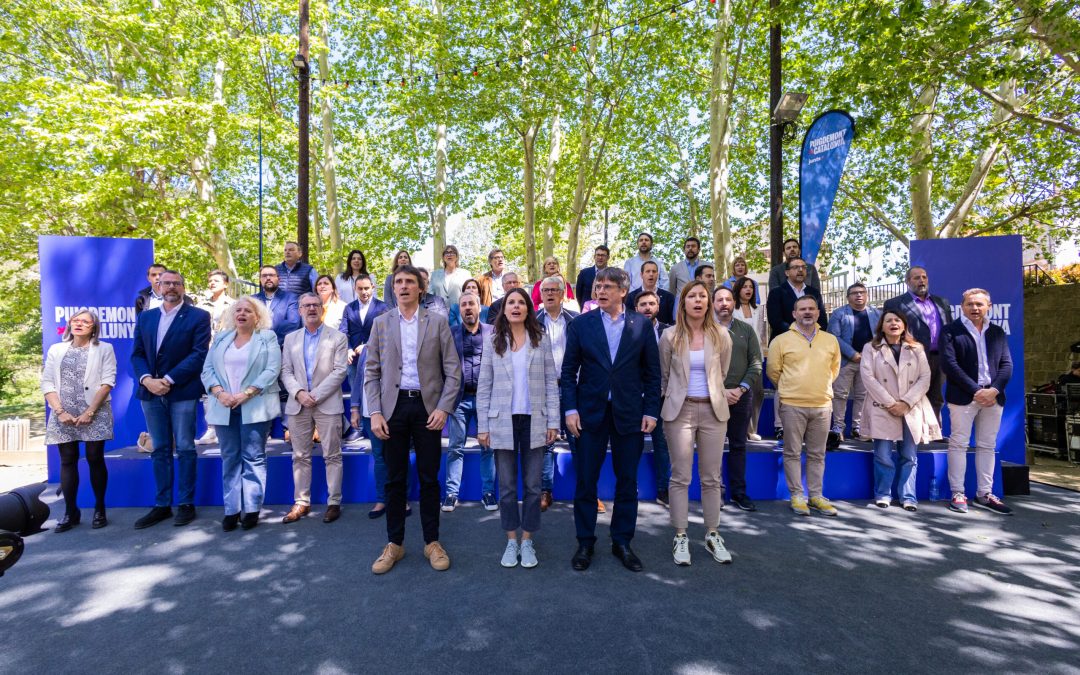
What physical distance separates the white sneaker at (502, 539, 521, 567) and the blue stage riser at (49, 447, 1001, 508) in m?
1.56

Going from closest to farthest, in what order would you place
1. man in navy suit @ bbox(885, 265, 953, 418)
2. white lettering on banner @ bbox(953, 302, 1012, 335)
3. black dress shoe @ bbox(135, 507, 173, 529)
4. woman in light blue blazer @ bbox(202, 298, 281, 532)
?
woman in light blue blazer @ bbox(202, 298, 281, 532)
black dress shoe @ bbox(135, 507, 173, 529)
man in navy suit @ bbox(885, 265, 953, 418)
white lettering on banner @ bbox(953, 302, 1012, 335)

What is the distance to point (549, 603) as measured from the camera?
3.20 meters

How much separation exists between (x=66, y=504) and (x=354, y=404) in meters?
2.49

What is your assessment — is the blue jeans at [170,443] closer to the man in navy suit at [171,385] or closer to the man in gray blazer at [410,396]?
the man in navy suit at [171,385]

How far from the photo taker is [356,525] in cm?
460

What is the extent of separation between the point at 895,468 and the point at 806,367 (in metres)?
1.51

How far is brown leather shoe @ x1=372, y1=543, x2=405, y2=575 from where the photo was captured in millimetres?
3623

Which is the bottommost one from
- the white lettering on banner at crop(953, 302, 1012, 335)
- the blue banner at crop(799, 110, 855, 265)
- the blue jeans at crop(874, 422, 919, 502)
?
the blue jeans at crop(874, 422, 919, 502)

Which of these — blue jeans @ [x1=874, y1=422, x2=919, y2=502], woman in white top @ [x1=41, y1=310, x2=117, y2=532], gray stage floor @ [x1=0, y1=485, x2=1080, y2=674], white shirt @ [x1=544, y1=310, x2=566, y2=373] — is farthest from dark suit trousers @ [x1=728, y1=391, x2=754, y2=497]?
woman in white top @ [x1=41, y1=310, x2=117, y2=532]

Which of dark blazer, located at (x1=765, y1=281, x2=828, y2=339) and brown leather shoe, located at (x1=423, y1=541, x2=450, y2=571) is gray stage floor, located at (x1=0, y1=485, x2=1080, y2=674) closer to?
brown leather shoe, located at (x1=423, y1=541, x2=450, y2=571)

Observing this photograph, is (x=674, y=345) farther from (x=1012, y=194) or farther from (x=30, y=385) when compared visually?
(x=30, y=385)

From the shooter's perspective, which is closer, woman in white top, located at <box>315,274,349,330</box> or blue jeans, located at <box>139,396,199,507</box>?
blue jeans, located at <box>139,396,199,507</box>

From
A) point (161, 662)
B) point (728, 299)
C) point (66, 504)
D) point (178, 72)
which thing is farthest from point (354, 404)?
point (178, 72)

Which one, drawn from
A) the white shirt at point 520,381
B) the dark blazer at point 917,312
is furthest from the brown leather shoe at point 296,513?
the dark blazer at point 917,312
